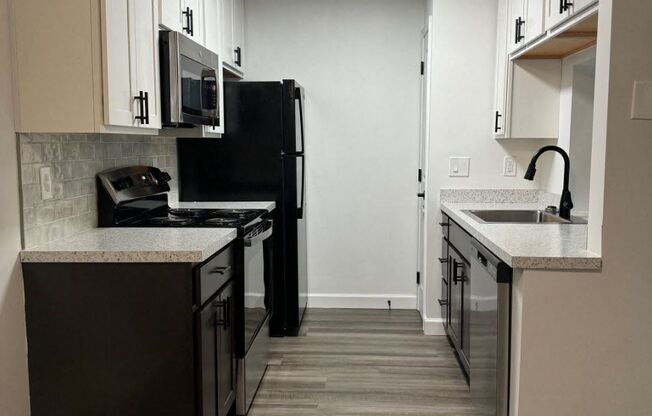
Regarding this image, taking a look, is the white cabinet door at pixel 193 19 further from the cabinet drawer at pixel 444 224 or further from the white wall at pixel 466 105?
the cabinet drawer at pixel 444 224

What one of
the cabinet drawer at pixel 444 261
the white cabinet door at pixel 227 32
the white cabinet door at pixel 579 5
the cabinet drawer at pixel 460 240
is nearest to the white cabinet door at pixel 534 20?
the white cabinet door at pixel 579 5

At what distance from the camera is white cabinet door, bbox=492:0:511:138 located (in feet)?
12.5

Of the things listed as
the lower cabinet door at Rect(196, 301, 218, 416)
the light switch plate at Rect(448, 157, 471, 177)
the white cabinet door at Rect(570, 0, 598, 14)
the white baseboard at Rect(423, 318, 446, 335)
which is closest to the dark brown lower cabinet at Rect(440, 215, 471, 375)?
the white baseboard at Rect(423, 318, 446, 335)

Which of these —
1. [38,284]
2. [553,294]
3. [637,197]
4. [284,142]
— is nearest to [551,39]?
[637,197]

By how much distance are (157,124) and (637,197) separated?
6.13 ft

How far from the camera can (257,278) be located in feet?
10.8

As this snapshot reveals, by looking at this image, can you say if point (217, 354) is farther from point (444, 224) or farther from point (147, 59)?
point (444, 224)

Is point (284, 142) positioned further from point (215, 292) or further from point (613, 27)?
point (613, 27)

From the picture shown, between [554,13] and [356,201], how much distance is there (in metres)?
2.33

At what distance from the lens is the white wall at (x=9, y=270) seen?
210 centimetres

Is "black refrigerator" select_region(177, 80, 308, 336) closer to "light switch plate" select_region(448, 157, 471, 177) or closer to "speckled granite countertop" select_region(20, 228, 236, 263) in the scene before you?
"light switch plate" select_region(448, 157, 471, 177)

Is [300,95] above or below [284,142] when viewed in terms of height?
above

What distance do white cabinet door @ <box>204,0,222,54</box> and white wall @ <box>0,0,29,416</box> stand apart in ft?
4.86

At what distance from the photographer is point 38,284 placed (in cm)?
221
